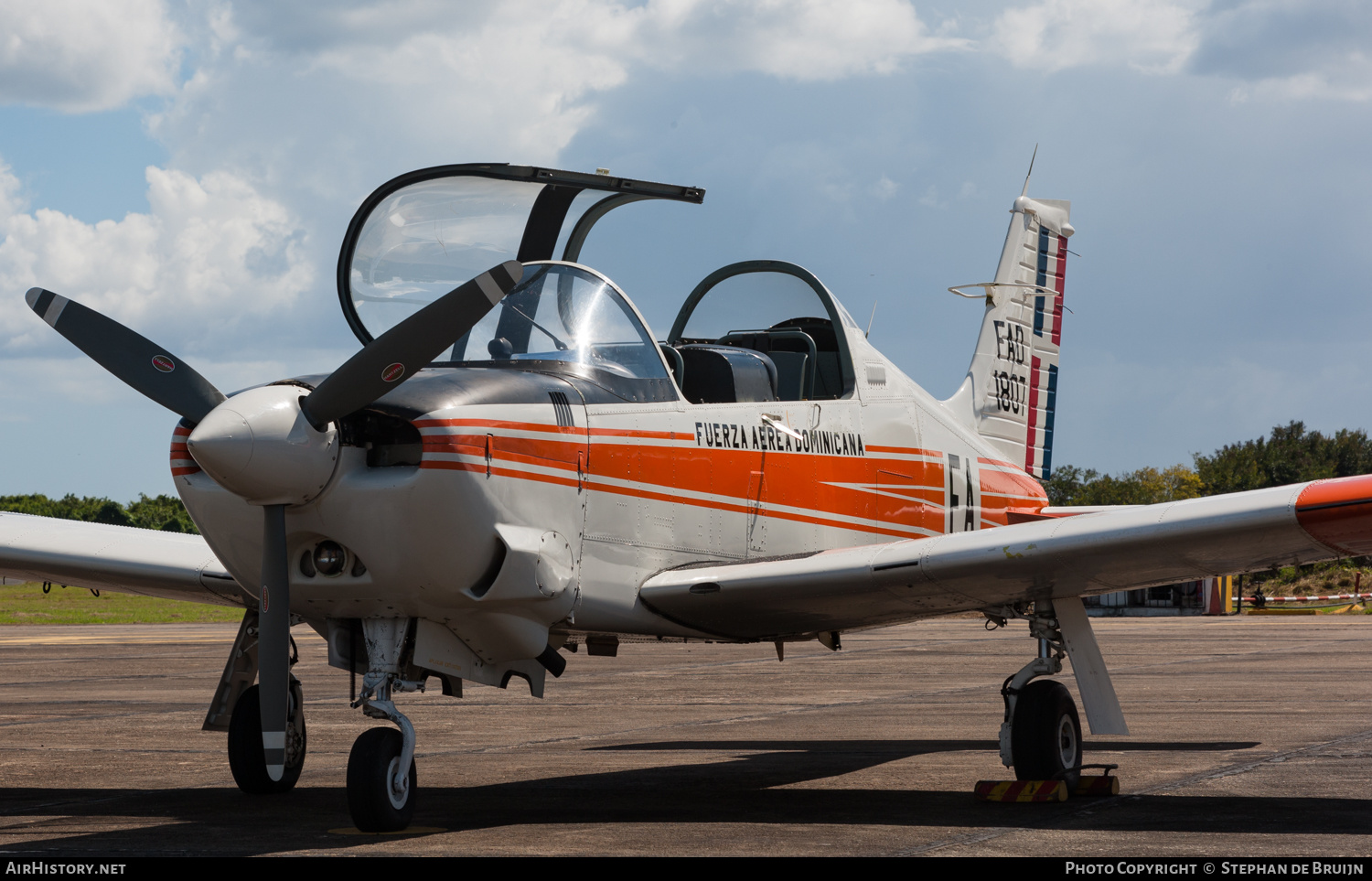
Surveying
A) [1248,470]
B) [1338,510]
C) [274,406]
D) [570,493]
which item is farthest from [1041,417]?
[1248,470]

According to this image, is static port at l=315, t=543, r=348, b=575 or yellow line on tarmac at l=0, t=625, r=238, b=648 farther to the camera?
yellow line on tarmac at l=0, t=625, r=238, b=648

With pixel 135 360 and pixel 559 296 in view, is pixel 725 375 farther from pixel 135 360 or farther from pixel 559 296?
pixel 135 360

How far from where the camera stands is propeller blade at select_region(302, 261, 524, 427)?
246 inches

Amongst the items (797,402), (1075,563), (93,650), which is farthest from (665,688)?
(93,650)

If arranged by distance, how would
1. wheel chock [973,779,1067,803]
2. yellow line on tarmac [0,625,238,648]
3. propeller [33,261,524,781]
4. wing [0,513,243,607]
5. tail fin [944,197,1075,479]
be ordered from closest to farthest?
propeller [33,261,524,781] → wheel chock [973,779,1067,803] → wing [0,513,243,607] → tail fin [944,197,1075,479] → yellow line on tarmac [0,625,238,648]

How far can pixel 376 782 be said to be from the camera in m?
6.71

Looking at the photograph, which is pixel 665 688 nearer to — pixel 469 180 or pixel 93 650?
pixel 469 180

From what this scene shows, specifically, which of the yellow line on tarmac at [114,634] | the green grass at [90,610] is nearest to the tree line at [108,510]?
the green grass at [90,610]

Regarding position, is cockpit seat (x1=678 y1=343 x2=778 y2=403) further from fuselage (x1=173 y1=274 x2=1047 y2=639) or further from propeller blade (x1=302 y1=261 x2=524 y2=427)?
propeller blade (x1=302 y1=261 x2=524 y2=427)

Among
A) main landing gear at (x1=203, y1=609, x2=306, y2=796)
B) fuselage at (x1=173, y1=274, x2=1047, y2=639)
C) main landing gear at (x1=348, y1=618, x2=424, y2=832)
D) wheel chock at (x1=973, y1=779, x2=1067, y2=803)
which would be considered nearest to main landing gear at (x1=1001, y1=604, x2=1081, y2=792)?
wheel chock at (x1=973, y1=779, x2=1067, y2=803)

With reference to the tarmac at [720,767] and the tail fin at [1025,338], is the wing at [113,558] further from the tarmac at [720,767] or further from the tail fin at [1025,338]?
the tail fin at [1025,338]

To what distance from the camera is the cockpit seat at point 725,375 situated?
28.8 feet

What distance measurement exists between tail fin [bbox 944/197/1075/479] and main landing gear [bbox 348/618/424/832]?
6481 millimetres

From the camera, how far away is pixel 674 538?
8.07m
